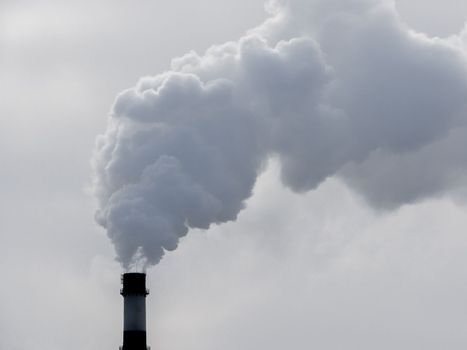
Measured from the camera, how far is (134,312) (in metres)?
71.7

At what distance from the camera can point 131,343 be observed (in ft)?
234

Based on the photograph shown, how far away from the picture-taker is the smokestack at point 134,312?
234 feet

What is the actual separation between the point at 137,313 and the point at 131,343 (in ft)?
6.32

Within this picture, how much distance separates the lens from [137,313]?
2825 inches

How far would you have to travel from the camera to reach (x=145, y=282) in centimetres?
7256

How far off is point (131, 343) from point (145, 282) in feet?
13.2

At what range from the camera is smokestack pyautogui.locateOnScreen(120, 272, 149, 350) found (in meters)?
71.3

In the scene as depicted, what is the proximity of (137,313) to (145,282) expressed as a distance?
211 cm
